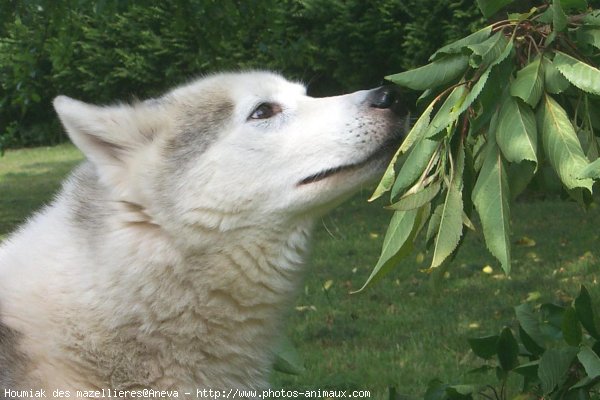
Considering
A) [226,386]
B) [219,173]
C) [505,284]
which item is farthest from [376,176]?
[505,284]

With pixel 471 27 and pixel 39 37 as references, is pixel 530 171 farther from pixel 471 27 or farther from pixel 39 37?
pixel 471 27

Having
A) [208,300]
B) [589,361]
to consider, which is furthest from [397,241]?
[589,361]

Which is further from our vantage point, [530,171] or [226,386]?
[226,386]

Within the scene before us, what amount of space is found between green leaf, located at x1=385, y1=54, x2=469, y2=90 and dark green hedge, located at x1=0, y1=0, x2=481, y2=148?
298cm

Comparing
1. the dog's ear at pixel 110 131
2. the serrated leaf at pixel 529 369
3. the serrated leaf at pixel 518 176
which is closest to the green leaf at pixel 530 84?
the serrated leaf at pixel 518 176

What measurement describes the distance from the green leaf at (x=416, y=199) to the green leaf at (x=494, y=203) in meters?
0.13

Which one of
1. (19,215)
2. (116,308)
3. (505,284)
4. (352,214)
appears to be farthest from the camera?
(19,215)

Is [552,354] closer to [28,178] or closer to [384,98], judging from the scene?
[384,98]

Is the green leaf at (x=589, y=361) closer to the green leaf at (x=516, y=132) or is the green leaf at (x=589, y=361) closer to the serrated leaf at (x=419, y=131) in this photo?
the green leaf at (x=516, y=132)

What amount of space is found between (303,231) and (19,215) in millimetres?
9699

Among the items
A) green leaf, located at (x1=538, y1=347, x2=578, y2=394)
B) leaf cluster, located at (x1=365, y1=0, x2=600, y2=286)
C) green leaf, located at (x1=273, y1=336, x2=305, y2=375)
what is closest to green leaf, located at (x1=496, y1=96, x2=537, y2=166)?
leaf cluster, located at (x1=365, y1=0, x2=600, y2=286)

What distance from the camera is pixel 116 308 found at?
310 cm

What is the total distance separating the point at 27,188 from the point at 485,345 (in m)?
13.2

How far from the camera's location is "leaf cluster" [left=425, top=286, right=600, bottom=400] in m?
3.27
